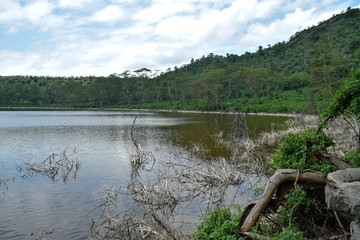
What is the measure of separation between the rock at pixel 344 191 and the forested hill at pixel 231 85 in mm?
55346

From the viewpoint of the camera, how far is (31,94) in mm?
112562

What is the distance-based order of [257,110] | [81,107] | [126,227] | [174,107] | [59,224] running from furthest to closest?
[81,107] < [174,107] < [257,110] < [59,224] < [126,227]

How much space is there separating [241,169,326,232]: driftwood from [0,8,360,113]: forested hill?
54.8 m

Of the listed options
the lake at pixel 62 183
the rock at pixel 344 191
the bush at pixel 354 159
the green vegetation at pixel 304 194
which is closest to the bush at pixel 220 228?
the green vegetation at pixel 304 194

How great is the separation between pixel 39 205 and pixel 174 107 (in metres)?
78.7

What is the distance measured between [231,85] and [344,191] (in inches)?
3518

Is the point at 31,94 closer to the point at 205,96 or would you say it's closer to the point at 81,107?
the point at 81,107

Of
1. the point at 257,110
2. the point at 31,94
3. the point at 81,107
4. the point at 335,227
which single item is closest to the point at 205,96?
the point at 257,110

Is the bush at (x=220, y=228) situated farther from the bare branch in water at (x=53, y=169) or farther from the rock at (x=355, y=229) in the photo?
the bare branch in water at (x=53, y=169)

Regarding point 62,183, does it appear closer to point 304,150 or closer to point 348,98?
point 304,150

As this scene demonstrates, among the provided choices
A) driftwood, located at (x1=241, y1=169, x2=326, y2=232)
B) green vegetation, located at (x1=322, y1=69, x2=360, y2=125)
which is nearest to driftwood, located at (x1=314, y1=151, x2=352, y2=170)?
driftwood, located at (x1=241, y1=169, x2=326, y2=232)

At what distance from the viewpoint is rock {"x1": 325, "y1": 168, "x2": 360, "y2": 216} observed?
17.5ft

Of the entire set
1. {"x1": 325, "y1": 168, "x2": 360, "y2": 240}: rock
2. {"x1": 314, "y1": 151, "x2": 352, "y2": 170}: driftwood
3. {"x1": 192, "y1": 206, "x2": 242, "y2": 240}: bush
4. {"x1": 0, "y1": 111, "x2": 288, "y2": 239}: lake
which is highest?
{"x1": 314, "y1": 151, "x2": 352, "y2": 170}: driftwood

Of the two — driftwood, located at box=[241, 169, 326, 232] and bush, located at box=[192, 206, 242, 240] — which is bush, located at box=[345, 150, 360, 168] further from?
bush, located at box=[192, 206, 242, 240]
